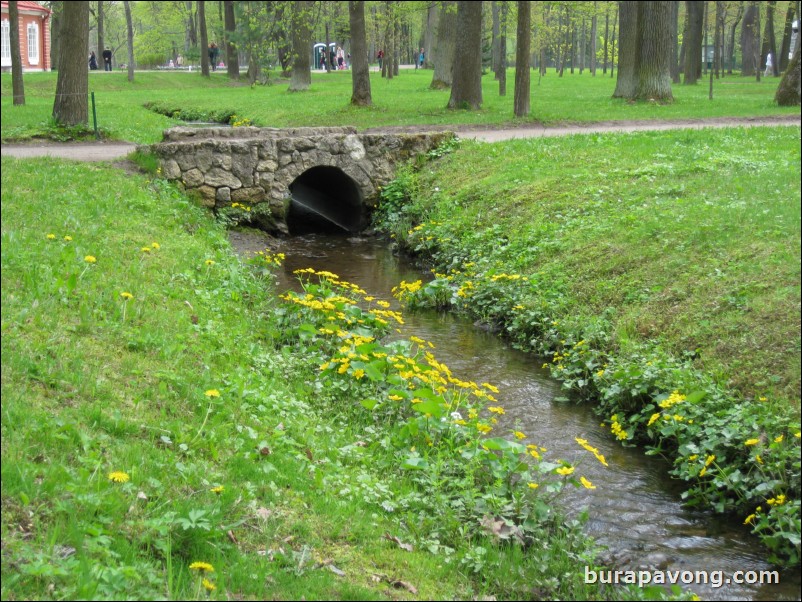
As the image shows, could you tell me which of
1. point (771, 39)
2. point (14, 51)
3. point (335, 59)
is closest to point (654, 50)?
point (14, 51)

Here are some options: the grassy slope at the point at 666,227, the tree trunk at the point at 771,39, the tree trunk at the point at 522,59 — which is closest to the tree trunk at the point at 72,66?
the grassy slope at the point at 666,227

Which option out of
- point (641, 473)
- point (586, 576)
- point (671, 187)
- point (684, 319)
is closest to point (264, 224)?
point (671, 187)

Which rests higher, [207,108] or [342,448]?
[207,108]

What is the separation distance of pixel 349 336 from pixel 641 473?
2.76 metres

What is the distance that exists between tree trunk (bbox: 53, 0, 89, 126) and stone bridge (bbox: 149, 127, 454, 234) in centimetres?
170

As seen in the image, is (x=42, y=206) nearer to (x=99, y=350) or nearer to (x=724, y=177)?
(x=99, y=350)

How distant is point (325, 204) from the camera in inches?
708

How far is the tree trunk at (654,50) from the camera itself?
2261 centimetres

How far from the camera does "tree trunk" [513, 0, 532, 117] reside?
60.2ft

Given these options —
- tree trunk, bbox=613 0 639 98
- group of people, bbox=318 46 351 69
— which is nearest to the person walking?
group of people, bbox=318 46 351 69

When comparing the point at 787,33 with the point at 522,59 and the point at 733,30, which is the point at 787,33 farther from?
the point at 522,59

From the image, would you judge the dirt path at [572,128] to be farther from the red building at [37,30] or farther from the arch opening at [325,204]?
the red building at [37,30]

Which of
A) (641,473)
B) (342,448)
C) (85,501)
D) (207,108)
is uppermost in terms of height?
(207,108)

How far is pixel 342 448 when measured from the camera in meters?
5.51
